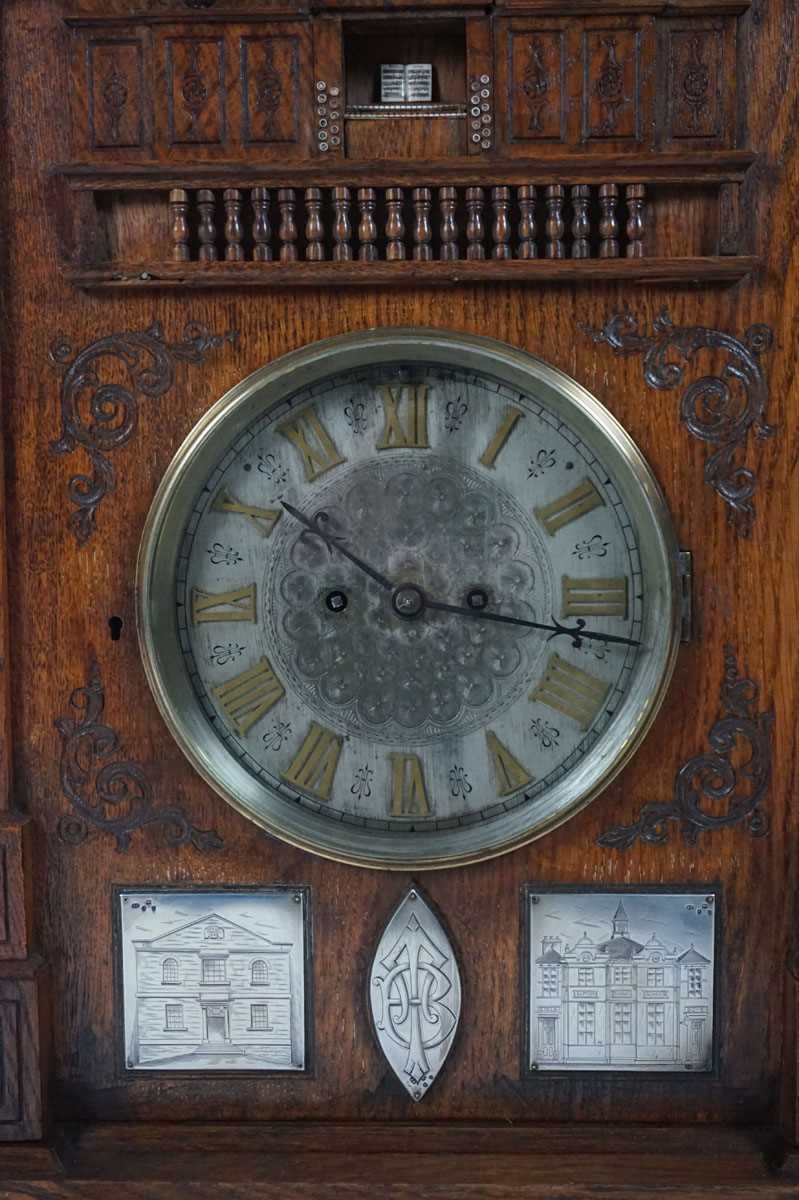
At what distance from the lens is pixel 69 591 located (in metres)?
1.75

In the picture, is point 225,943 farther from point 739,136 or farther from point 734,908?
point 739,136

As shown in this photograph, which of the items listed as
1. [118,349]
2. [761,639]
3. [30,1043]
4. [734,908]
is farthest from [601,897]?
[118,349]

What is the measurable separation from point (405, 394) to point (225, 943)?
825 mm

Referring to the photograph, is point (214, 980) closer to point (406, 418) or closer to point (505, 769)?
point (505, 769)

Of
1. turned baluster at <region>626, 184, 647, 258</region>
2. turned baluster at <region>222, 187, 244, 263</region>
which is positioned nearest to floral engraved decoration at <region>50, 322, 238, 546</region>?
turned baluster at <region>222, 187, 244, 263</region>

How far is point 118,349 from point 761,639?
3.21 ft

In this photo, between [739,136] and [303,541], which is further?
[303,541]

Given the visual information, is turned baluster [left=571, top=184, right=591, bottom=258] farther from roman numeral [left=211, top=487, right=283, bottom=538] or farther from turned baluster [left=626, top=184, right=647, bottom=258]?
roman numeral [left=211, top=487, right=283, bottom=538]

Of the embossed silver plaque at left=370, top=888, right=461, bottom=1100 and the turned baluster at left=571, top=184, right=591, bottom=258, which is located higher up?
the turned baluster at left=571, top=184, right=591, bottom=258

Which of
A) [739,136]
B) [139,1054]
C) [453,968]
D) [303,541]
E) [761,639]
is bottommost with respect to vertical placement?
[139,1054]

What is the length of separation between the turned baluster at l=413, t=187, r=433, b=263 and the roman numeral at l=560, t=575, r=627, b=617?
49 centimetres

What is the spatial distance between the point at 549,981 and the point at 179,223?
117 cm

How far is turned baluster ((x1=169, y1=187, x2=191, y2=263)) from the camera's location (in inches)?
65.6

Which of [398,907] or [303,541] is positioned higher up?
[303,541]
